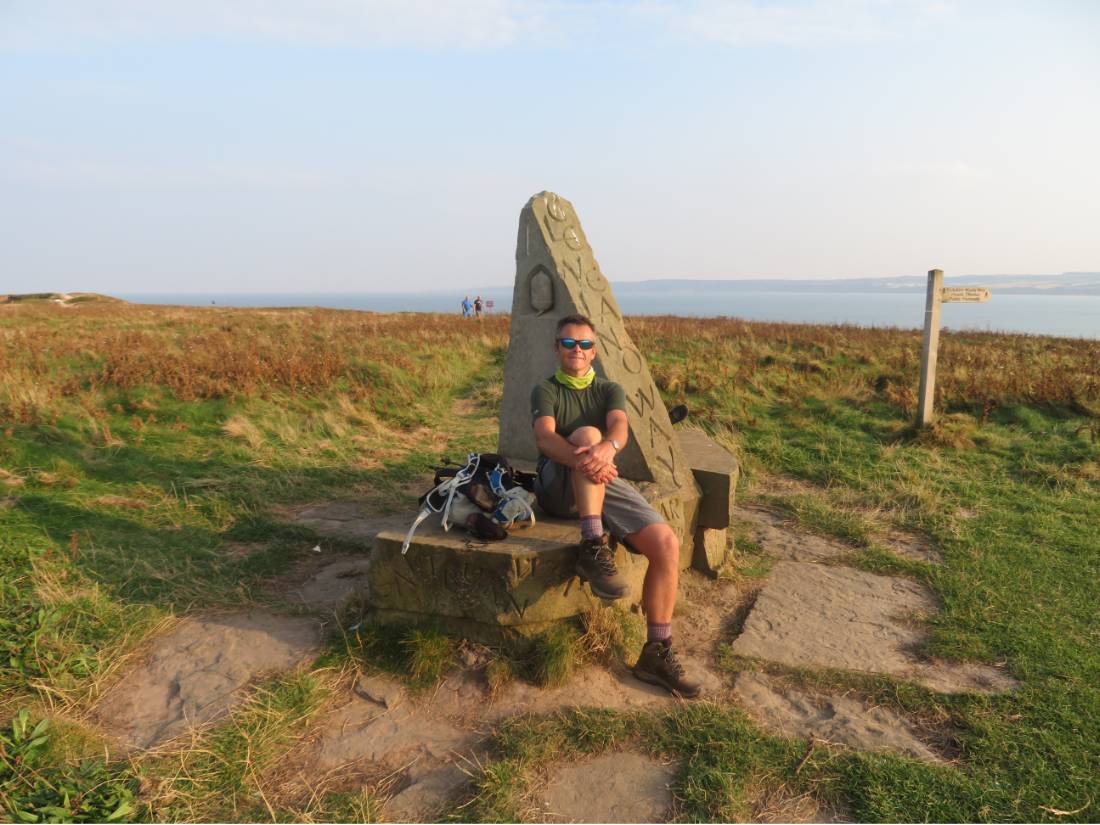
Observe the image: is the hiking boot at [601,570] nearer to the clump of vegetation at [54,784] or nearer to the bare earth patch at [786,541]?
the clump of vegetation at [54,784]

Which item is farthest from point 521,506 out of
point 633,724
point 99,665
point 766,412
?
point 766,412

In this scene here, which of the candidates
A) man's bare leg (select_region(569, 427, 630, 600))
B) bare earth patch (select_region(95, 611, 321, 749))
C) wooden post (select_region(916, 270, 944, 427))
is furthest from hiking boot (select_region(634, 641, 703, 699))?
wooden post (select_region(916, 270, 944, 427))

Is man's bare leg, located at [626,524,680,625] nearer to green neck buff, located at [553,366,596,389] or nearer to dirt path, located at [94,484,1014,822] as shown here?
dirt path, located at [94,484,1014,822]

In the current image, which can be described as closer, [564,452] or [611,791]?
[611,791]

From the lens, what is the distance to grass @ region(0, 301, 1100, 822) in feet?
9.21

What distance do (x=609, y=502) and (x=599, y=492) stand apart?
0.18 m

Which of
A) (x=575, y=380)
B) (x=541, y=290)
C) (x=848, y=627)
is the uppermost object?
(x=541, y=290)

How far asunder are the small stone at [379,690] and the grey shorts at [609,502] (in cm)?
131

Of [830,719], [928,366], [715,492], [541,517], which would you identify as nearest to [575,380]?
[541,517]

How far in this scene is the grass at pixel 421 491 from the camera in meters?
2.81

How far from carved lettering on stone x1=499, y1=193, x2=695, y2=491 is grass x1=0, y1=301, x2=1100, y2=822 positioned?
124cm

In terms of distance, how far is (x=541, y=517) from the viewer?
407 cm

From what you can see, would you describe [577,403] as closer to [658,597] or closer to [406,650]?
[658,597]

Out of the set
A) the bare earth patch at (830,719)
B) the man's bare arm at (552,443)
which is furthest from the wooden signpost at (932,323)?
the man's bare arm at (552,443)
